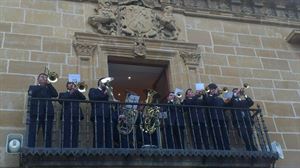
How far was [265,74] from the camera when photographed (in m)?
9.58

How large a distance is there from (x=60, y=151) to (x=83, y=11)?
11.4 ft

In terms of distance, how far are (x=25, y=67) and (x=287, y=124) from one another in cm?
492

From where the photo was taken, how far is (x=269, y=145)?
25.9 feet

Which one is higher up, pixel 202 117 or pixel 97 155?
pixel 202 117

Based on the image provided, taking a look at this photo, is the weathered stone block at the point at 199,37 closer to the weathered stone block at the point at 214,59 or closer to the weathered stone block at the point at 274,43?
the weathered stone block at the point at 214,59

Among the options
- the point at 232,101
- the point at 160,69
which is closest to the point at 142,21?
the point at 160,69

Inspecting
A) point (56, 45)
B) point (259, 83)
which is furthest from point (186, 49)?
point (56, 45)

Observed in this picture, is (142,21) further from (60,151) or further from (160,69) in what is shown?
(60,151)

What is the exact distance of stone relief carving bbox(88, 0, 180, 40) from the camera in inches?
358

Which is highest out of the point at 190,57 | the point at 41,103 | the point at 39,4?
the point at 39,4

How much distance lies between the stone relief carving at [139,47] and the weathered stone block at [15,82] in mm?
2025

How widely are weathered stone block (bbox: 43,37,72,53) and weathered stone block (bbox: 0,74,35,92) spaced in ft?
2.48

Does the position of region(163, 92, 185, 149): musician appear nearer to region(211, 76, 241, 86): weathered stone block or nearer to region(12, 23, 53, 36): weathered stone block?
region(211, 76, 241, 86): weathered stone block

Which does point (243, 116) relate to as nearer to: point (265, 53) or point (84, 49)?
point (265, 53)
